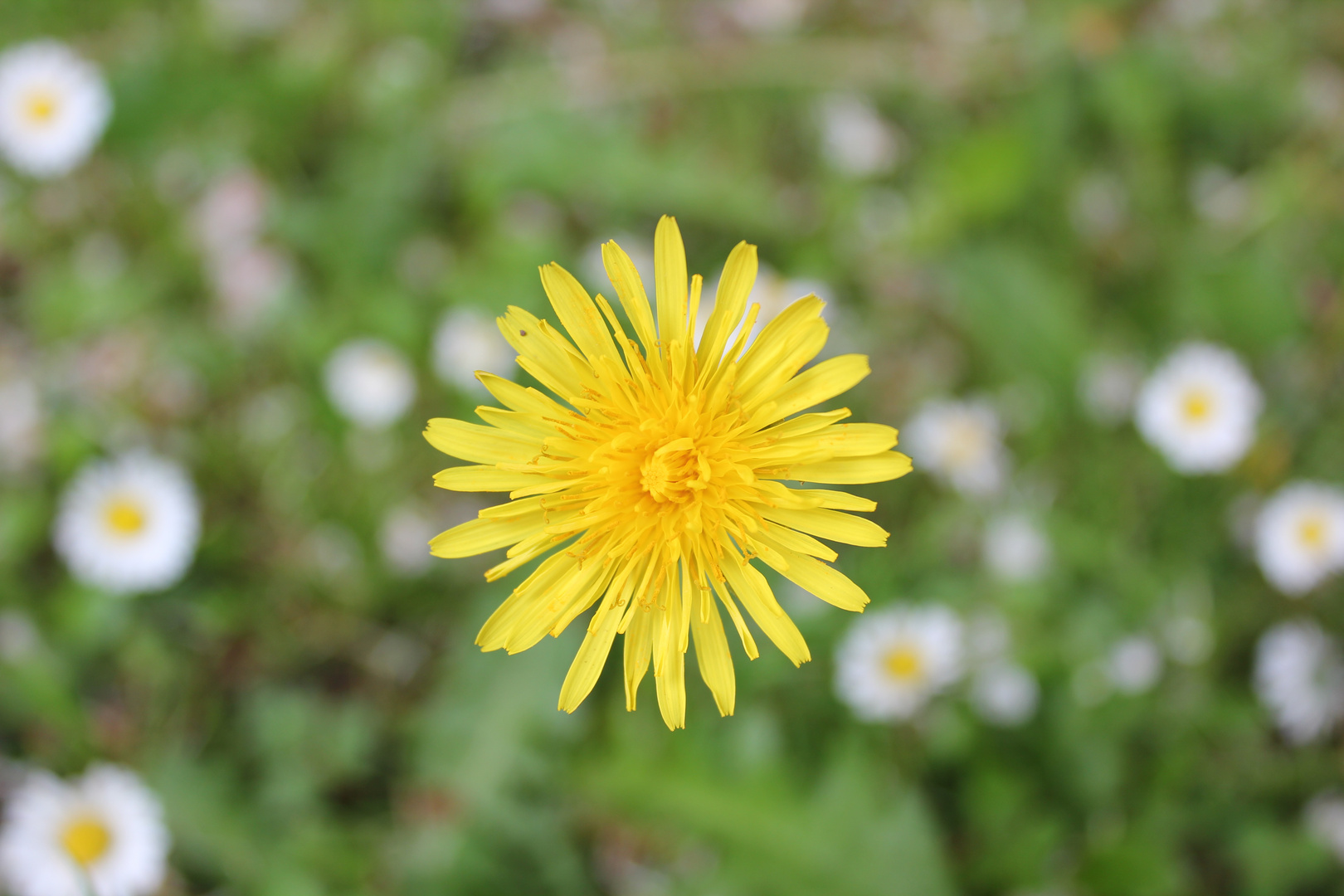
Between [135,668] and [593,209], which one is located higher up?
[593,209]

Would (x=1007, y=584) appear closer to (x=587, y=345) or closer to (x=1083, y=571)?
(x=1083, y=571)

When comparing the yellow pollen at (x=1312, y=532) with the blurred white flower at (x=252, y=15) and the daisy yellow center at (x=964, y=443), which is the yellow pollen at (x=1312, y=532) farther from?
the blurred white flower at (x=252, y=15)

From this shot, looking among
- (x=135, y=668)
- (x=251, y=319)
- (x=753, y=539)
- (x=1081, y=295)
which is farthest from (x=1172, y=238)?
(x=135, y=668)

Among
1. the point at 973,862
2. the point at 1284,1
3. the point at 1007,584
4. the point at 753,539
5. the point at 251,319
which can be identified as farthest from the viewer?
the point at 1284,1

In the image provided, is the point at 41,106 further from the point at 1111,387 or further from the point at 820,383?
the point at 1111,387

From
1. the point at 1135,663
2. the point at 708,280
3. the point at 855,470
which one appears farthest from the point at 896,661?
the point at 708,280

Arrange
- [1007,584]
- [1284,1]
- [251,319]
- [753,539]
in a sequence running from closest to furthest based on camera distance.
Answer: [753,539] < [1007,584] < [251,319] < [1284,1]

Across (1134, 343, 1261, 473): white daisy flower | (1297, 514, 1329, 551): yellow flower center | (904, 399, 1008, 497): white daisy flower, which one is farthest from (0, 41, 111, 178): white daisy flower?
(1297, 514, 1329, 551): yellow flower center
